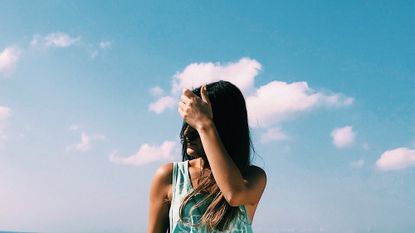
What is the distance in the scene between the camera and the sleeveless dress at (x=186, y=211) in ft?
15.3

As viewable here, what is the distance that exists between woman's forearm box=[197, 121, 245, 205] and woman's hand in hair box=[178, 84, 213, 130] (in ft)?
0.11

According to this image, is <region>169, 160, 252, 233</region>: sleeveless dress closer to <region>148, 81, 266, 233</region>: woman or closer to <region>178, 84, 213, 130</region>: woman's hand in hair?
<region>148, 81, 266, 233</region>: woman

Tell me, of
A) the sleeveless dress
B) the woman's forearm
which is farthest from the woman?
the woman's forearm

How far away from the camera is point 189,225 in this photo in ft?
15.3

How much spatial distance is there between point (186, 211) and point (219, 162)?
25.7 inches

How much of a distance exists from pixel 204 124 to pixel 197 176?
738 mm

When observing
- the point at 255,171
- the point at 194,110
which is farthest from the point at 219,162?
the point at 255,171

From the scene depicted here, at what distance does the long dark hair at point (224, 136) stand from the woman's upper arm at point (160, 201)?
0.78ft

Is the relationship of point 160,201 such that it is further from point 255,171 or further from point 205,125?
point 205,125

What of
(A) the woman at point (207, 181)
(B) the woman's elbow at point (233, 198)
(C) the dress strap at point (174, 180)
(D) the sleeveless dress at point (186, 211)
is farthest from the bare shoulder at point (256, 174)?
(C) the dress strap at point (174, 180)

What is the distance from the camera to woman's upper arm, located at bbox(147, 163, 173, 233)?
190 inches

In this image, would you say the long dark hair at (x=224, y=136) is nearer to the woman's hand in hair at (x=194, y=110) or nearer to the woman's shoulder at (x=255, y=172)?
the woman's shoulder at (x=255, y=172)

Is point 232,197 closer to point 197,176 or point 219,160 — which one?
point 219,160

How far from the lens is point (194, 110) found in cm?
438
